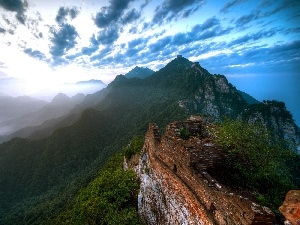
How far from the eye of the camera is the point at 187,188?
A: 1120 centimetres

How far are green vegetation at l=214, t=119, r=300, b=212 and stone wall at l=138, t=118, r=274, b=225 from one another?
2.59ft

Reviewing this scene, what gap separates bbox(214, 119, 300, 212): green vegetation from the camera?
10.7 metres

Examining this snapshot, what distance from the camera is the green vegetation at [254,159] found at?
10.7 meters

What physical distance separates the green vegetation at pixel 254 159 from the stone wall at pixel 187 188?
789mm

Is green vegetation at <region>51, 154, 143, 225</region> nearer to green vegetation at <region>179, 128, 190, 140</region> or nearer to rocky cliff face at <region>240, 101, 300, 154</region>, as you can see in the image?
green vegetation at <region>179, 128, 190, 140</region>

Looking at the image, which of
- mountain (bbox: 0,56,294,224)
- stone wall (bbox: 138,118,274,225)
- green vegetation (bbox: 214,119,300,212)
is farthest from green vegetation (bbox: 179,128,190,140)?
mountain (bbox: 0,56,294,224)

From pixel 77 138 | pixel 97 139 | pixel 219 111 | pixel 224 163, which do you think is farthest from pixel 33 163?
pixel 224 163

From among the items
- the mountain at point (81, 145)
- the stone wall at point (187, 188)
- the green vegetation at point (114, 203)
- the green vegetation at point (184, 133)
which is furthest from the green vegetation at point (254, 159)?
the mountain at point (81, 145)

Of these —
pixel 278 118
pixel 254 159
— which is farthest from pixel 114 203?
pixel 278 118

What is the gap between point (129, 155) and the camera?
26500 millimetres

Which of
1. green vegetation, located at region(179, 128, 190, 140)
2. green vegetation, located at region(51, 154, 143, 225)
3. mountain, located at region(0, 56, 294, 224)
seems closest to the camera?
green vegetation, located at region(51, 154, 143, 225)

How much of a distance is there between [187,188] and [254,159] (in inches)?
148

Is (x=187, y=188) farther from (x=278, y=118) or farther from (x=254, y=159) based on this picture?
(x=278, y=118)

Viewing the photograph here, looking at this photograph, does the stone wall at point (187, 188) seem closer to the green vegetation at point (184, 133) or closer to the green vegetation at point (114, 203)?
the green vegetation at point (184, 133)
